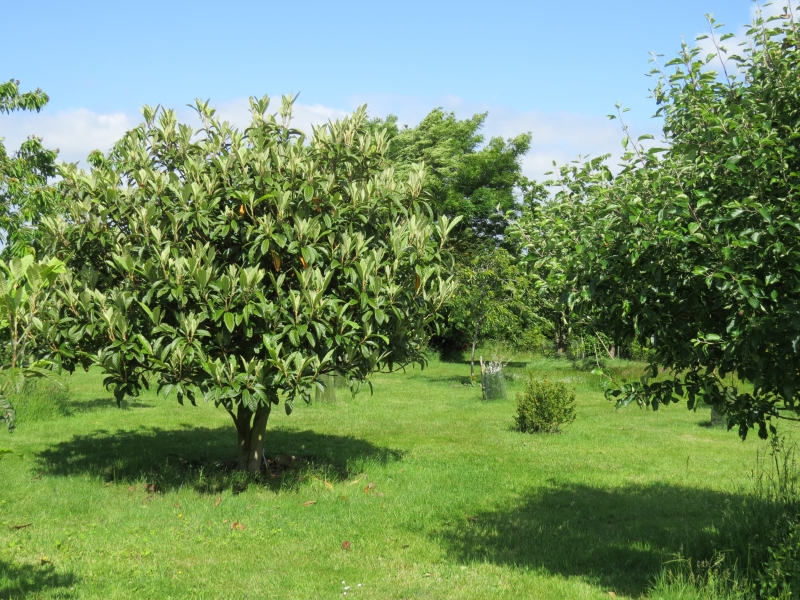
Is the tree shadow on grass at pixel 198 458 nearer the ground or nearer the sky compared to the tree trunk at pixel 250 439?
nearer the ground

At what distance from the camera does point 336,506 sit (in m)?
9.41

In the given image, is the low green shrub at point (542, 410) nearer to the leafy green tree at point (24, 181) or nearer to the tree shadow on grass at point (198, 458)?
the tree shadow on grass at point (198, 458)

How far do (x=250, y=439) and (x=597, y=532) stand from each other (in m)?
5.06

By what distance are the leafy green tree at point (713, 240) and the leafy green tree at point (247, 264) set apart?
369 centimetres

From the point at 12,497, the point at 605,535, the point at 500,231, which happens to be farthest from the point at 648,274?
the point at 500,231

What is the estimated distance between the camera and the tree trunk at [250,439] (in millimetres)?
10797

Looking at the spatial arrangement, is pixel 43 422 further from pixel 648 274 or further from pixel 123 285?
pixel 648 274

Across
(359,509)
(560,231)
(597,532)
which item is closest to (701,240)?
(560,231)

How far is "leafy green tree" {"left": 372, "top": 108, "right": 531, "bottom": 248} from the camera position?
153 feet

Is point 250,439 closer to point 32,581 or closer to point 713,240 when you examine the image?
point 32,581

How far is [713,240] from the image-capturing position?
5.39 meters

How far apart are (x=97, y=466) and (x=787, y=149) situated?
33.0ft

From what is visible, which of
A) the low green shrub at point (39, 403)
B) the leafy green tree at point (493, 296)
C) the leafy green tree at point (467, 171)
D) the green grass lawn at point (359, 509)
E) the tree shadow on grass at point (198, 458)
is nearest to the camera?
the green grass lawn at point (359, 509)

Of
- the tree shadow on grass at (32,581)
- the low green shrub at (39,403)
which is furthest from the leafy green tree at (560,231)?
the low green shrub at (39,403)
